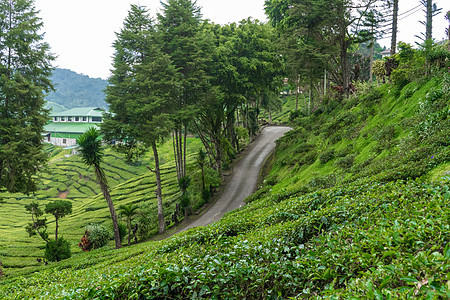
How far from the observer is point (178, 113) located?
18922 millimetres

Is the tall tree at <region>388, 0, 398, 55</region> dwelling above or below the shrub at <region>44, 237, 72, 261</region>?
above

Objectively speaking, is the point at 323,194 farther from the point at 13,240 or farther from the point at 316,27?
the point at 13,240

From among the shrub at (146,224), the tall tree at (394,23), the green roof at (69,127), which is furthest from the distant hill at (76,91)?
the tall tree at (394,23)

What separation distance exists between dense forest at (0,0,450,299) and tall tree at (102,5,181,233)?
0.10m

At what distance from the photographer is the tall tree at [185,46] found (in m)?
19.4

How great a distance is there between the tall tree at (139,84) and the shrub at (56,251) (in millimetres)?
7816

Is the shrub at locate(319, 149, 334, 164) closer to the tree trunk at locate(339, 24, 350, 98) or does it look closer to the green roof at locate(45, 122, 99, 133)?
the tree trunk at locate(339, 24, 350, 98)

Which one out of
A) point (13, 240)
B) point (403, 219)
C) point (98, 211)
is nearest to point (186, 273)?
point (403, 219)

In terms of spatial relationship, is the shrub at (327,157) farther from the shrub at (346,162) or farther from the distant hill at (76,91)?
the distant hill at (76,91)

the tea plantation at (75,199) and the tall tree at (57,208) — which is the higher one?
the tall tree at (57,208)

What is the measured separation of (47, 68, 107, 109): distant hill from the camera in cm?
14375

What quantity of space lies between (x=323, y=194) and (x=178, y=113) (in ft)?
45.9

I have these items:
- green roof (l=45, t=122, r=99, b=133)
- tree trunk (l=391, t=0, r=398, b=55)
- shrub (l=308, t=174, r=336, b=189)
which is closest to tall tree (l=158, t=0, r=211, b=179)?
shrub (l=308, t=174, r=336, b=189)

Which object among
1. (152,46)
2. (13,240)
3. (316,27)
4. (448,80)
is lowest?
(13,240)
